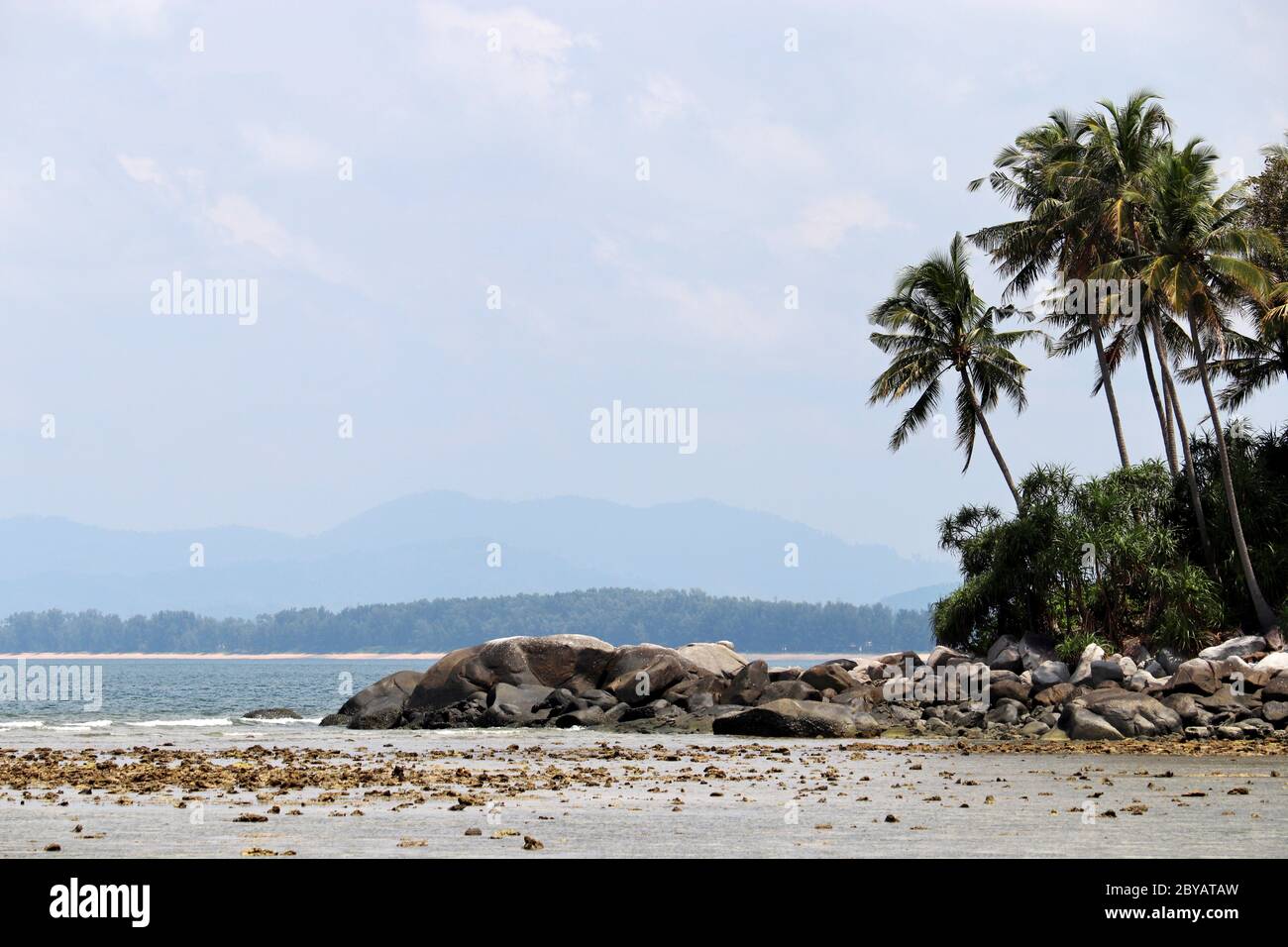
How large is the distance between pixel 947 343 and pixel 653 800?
122 feet

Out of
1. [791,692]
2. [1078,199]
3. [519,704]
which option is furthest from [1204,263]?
[519,704]

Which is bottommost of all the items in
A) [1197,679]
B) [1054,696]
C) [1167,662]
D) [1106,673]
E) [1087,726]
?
[1087,726]

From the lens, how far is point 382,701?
4472 cm

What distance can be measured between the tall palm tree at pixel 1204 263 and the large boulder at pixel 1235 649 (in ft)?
6.49

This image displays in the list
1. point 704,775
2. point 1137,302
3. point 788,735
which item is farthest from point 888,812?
point 1137,302

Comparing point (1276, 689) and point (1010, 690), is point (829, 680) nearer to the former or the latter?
point (1010, 690)

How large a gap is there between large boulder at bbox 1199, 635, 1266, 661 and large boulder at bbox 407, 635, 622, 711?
18052mm

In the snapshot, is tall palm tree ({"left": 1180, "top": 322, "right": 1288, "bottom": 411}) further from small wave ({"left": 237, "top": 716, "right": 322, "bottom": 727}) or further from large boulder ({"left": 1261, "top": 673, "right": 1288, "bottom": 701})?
small wave ({"left": 237, "top": 716, "right": 322, "bottom": 727})

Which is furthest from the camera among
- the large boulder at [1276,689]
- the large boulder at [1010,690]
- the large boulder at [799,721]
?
the large boulder at [1010,690]

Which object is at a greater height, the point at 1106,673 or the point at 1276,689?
A: the point at 1106,673

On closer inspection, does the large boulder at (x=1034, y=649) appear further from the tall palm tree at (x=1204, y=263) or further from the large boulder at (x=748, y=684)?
the large boulder at (x=748, y=684)

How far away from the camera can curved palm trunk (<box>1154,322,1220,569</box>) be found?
142 feet

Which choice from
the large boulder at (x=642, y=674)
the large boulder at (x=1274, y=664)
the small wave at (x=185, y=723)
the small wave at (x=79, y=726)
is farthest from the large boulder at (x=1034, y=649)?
the small wave at (x=79, y=726)

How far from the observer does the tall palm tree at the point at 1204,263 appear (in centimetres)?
3975
